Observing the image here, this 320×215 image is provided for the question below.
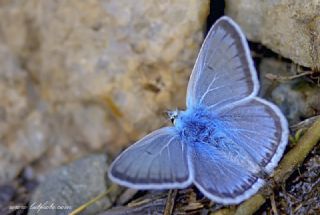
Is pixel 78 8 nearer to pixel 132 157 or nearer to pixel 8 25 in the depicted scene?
pixel 8 25

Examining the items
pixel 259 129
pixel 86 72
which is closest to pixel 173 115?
pixel 259 129

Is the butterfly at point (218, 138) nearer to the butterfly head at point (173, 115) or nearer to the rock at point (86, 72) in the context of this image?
the butterfly head at point (173, 115)

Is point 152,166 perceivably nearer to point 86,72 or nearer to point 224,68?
point 224,68

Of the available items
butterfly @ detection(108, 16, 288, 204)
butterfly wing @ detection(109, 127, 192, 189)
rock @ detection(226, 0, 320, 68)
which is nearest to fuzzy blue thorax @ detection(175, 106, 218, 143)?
butterfly @ detection(108, 16, 288, 204)

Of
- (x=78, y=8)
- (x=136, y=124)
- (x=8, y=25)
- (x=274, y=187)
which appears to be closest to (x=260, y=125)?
(x=274, y=187)

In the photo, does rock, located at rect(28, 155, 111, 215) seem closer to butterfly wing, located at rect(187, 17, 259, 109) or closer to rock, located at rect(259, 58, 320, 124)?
butterfly wing, located at rect(187, 17, 259, 109)
